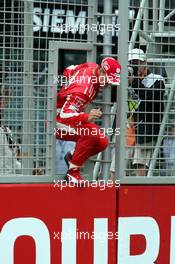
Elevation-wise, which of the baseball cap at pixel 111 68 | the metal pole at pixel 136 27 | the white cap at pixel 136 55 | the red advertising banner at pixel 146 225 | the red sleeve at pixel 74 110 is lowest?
the red advertising banner at pixel 146 225

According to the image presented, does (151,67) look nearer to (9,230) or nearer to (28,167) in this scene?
(28,167)

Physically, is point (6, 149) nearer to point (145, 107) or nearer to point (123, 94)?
point (123, 94)

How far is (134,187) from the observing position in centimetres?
409

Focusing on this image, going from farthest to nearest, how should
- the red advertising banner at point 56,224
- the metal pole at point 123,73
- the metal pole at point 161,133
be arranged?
the metal pole at point 161,133, the metal pole at point 123,73, the red advertising banner at point 56,224

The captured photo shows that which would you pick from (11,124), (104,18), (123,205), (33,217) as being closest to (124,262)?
(123,205)

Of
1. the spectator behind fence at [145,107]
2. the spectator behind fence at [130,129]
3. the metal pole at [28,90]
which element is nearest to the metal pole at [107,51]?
the spectator behind fence at [130,129]

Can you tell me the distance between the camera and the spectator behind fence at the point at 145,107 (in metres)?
4.10

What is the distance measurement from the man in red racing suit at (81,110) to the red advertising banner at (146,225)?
331 mm

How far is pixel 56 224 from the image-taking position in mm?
3934

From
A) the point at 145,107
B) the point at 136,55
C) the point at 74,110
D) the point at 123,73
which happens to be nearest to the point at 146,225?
the point at 145,107

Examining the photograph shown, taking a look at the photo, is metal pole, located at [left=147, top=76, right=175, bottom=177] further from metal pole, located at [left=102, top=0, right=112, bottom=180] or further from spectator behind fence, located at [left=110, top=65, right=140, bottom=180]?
metal pole, located at [left=102, top=0, right=112, bottom=180]

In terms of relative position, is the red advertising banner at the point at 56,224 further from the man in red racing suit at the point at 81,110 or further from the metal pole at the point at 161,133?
the metal pole at the point at 161,133

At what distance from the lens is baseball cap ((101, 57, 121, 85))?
13.0 ft

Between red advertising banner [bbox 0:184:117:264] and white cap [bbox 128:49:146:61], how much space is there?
0.83 metres
